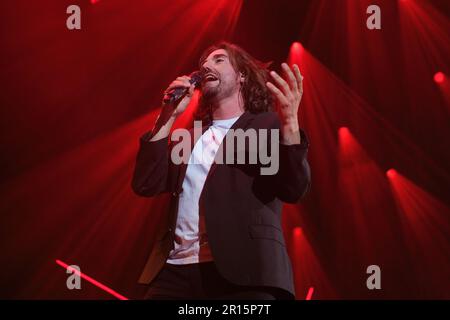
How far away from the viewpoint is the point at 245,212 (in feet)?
6.14

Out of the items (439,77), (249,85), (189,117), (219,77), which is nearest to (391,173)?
(439,77)

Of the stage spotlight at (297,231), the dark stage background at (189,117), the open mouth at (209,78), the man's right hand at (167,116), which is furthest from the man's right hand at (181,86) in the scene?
the stage spotlight at (297,231)

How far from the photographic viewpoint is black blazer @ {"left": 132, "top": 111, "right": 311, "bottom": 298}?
179 cm

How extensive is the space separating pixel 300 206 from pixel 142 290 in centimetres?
141

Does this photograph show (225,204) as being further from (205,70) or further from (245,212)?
(205,70)

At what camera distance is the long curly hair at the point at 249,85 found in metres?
2.35

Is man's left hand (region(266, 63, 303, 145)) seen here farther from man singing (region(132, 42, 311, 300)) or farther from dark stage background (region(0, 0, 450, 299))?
dark stage background (region(0, 0, 450, 299))

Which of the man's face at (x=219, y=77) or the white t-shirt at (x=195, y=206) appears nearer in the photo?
the white t-shirt at (x=195, y=206)

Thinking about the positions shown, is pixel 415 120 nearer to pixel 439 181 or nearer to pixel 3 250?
pixel 439 181

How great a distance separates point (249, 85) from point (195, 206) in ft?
2.28

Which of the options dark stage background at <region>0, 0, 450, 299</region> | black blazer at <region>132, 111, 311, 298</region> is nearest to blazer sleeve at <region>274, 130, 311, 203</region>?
black blazer at <region>132, 111, 311, 298</region>

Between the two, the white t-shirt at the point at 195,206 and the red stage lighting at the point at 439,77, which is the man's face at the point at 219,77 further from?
the red stage lighting at the point at 439,77

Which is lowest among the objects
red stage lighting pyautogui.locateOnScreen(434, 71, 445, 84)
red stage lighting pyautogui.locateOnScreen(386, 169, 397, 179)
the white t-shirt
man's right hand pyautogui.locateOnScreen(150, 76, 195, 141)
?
red stage lighting pyautogui.locateOnScreen(386, 169, 397, 179)
